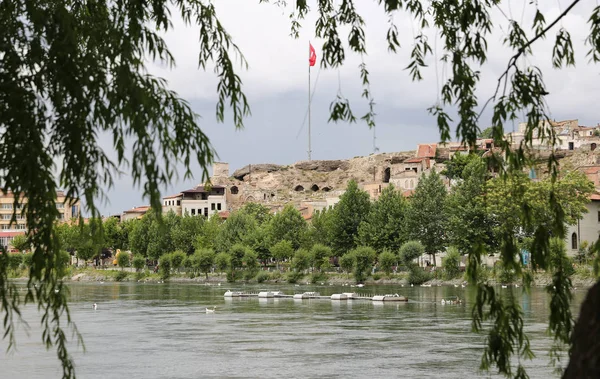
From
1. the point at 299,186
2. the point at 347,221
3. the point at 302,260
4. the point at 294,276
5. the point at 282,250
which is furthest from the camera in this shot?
the point at 299,186

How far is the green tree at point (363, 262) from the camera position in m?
93.2

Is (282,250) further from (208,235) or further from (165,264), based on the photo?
(208,235)

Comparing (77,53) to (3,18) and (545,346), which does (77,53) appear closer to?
(3,18)

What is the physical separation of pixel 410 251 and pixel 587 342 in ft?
273

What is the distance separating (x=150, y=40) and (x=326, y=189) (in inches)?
7479

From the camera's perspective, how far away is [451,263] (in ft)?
265

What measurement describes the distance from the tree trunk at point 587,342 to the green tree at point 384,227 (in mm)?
89161

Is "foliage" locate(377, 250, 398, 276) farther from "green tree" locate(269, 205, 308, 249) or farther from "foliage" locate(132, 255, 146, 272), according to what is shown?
"foliage" locate(132, 255, 146, 272)

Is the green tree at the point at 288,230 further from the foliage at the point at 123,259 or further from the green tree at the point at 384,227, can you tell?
the foliage at the point at 123,259

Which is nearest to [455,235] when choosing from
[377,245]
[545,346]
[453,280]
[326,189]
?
[453,280]

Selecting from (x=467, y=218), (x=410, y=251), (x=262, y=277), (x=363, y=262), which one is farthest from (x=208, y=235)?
(x=467, y=218)

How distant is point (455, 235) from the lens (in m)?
89.4

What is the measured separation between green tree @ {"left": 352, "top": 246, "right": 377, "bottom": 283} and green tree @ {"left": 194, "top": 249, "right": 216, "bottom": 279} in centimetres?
2683

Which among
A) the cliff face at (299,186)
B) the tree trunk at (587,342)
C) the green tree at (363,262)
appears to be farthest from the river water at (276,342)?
the cliff face at (299,186)
